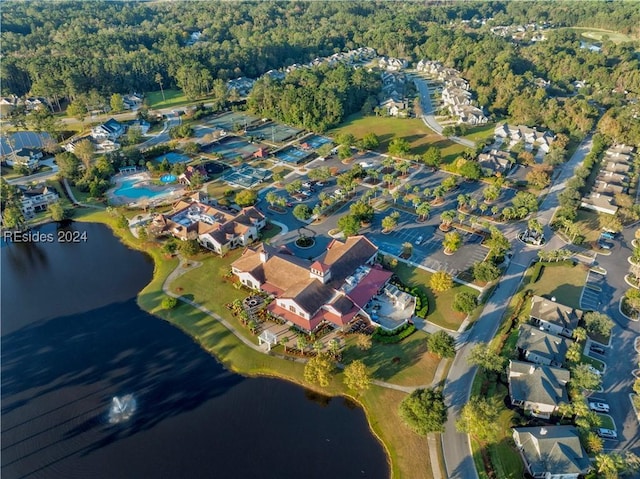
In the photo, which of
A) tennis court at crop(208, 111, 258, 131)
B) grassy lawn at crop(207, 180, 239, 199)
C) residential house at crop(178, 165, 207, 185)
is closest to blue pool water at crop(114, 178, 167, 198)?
residential house at crop(178, 165, 207, 185)

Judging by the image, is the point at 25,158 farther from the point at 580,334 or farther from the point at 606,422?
the point at 606,422

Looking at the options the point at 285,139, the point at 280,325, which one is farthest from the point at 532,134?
the point at 280,325

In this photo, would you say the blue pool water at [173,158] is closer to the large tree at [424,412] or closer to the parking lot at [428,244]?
the parking lot at [428,244]

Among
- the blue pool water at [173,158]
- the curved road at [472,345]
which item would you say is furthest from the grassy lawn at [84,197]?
the curved road at [472,345]

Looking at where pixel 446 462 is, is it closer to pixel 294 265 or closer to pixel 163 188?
pixel 294 265

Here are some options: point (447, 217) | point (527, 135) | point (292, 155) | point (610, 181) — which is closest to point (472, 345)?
point (447, 217)

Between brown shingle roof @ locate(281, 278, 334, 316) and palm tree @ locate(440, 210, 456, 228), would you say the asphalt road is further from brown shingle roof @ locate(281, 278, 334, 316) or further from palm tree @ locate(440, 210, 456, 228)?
brown shingle roof @ locate(281, 278, 334, 316)
